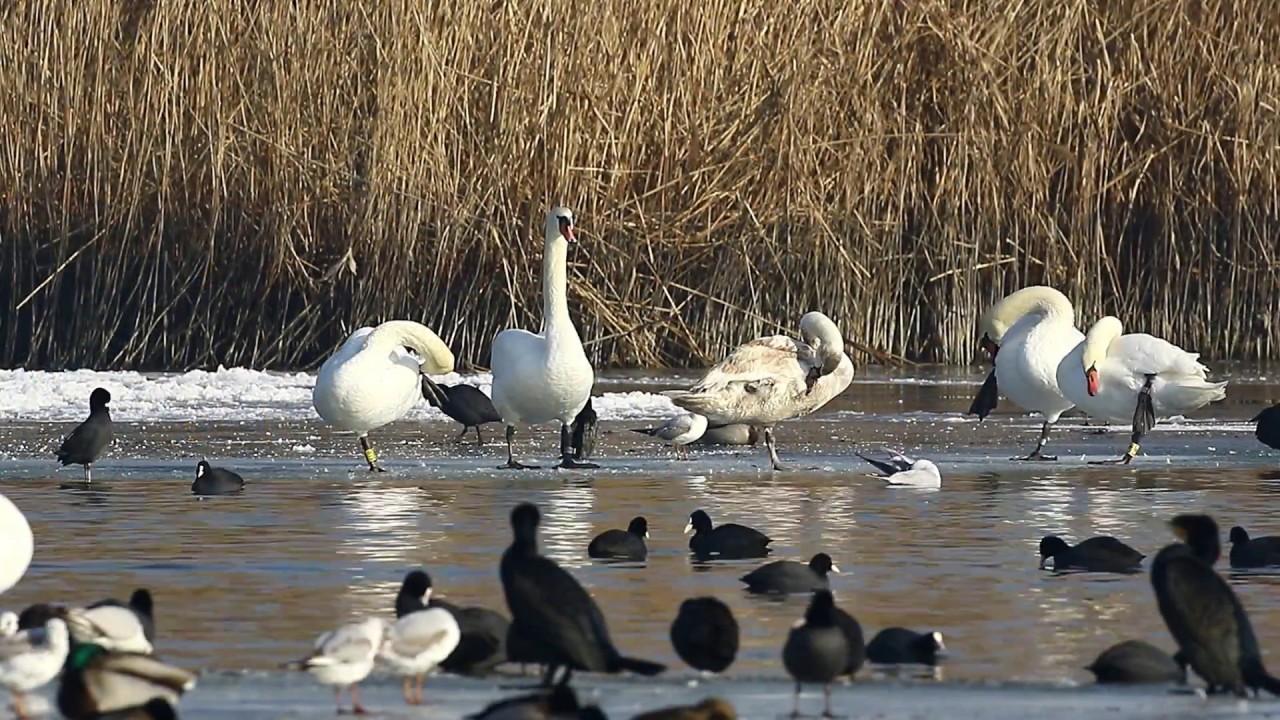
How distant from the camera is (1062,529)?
10445mm

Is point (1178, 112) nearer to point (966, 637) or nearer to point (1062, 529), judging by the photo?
point (1062, 529)

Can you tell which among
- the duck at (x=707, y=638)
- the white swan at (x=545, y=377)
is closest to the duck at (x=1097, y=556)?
the duck at (x=707, y=638)

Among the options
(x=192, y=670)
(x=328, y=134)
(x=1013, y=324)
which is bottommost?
(x=192, y=670)

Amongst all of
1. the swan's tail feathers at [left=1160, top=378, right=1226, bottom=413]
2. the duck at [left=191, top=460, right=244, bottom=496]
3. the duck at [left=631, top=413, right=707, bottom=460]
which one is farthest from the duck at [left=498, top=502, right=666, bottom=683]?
the swan's tail feathers at [left=1160, top=378, right=1226, bottom=413]

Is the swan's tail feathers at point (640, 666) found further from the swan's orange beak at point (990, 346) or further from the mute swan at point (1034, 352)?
the swan's orange beak at point (990, 346)

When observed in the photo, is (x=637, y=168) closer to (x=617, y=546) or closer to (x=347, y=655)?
(x=617, y=546)

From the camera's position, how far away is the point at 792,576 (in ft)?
27.6

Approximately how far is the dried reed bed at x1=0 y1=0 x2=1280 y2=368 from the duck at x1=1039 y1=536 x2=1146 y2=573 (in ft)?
35.5

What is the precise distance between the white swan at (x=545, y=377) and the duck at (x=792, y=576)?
15.3ft

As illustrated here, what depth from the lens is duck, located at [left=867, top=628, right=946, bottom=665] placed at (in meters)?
6.93

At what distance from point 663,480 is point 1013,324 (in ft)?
11.3

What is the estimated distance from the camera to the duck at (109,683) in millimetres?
5848

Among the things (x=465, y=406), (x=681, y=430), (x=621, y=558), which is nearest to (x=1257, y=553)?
(x=621, y=558)

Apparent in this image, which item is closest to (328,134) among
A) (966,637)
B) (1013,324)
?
(1013,324)
